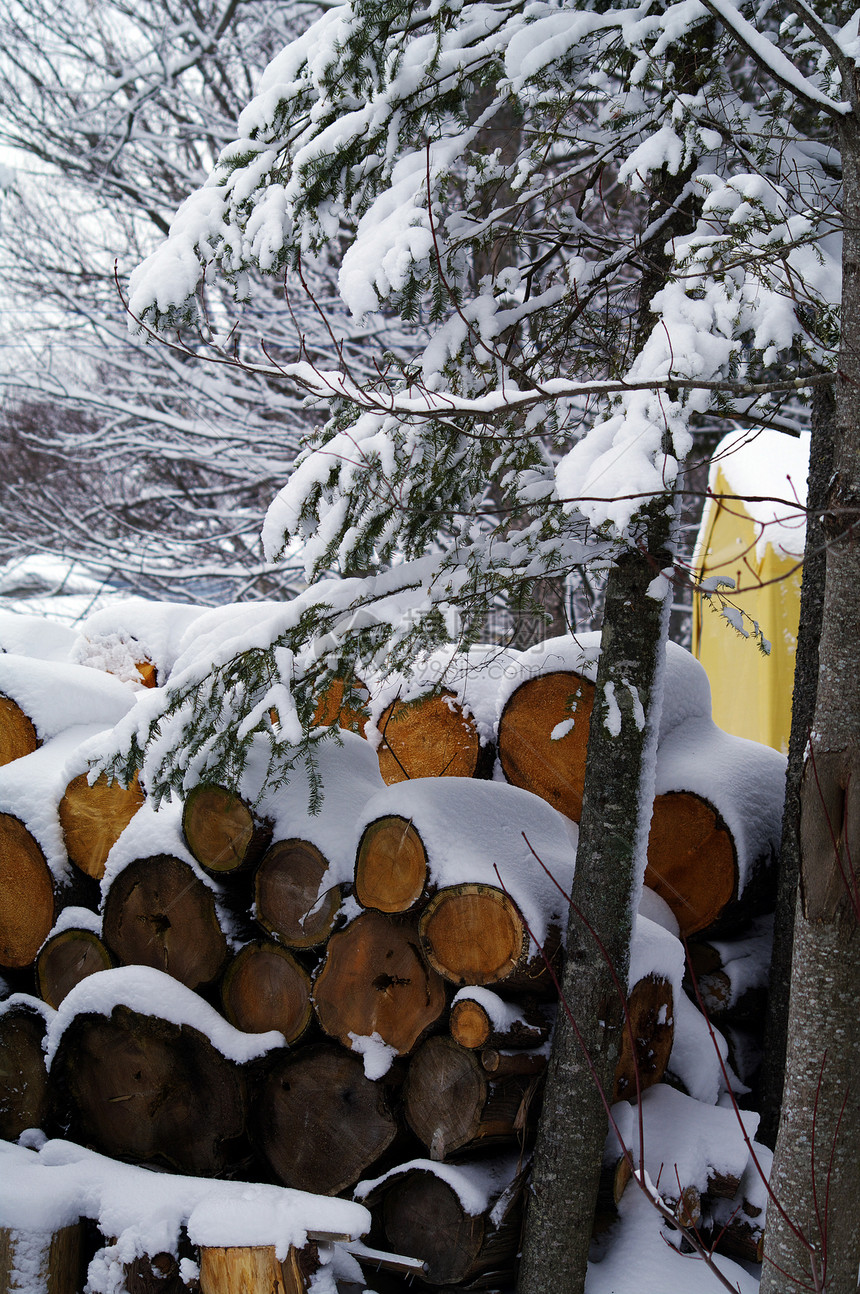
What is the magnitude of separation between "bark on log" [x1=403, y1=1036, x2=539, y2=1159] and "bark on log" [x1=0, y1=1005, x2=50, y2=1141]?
52.7 inches

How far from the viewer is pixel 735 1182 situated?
2.63 m

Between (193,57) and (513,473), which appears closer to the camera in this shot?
(513,473)

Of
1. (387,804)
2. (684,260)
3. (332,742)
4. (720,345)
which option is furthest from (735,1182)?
(684,260)

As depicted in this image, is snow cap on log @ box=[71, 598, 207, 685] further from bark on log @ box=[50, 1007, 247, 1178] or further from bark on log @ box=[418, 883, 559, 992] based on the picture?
bark on log @ box=[418, 883, 559, 992]

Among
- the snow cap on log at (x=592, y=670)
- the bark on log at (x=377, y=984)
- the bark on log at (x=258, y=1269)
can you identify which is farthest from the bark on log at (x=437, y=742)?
the bark on log at (x=258, y=1269)

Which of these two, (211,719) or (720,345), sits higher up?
(720,345)

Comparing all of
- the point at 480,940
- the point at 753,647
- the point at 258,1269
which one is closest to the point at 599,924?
the point at 480,940

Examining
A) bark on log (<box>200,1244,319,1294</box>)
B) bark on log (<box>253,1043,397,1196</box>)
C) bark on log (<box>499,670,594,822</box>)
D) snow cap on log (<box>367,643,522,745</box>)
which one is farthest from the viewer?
snow cap on log (<box>367,643,522,745</box>)

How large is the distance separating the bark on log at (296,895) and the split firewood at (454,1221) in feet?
2.35

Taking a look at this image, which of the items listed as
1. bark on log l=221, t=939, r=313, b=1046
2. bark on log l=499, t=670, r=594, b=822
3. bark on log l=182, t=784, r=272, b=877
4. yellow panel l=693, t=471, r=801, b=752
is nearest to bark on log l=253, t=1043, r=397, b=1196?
bark on log l=221, t=939, r=313, b=1046

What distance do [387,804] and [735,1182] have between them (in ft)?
4.82

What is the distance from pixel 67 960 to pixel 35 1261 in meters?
0.99

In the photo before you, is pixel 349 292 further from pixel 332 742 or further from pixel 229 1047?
pixel 229 1047

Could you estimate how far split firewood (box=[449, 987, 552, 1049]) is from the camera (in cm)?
251
